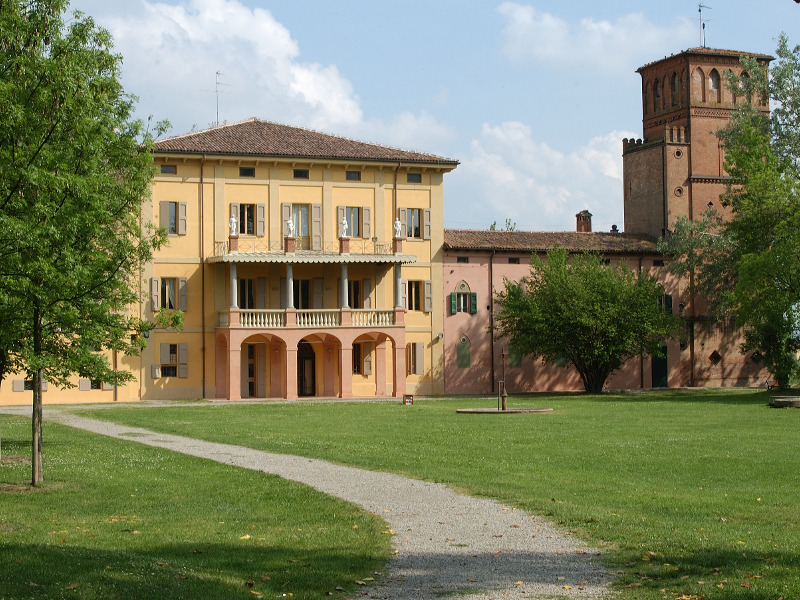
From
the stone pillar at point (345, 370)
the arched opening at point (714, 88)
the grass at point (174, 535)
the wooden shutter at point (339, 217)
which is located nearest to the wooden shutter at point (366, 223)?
the wooden shutter at point (339, 217)

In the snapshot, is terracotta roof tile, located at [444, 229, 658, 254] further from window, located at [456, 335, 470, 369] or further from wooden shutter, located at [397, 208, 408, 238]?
window, located at [456, 335, 470, 369]

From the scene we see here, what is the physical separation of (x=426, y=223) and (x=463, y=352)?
680cm

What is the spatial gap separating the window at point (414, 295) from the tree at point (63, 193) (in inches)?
1364

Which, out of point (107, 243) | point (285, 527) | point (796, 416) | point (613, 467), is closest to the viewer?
point (285, 527)

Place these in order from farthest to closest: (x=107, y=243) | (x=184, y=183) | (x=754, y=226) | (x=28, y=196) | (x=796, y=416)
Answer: (x=184, y=183) → (x=754, y=226) → (x=796, y=416) → (x=107, y=243) → (x=28, y=196)

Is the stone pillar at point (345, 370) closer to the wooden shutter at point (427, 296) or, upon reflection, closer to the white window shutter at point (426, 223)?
the wooden shutter at point (427, 296)

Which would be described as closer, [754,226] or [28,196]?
[28,196]

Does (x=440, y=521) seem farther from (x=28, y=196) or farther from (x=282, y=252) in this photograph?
(x=282, y=252)

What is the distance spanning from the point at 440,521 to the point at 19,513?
17.9 feet

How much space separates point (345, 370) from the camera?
48.6 metres

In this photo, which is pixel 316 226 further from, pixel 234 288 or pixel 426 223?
pixel 426 223

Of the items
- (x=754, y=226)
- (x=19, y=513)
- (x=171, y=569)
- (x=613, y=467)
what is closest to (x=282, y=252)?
(x=754, y=226)

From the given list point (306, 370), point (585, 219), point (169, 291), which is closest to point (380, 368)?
point (306, 370)

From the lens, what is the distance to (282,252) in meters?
48.5
